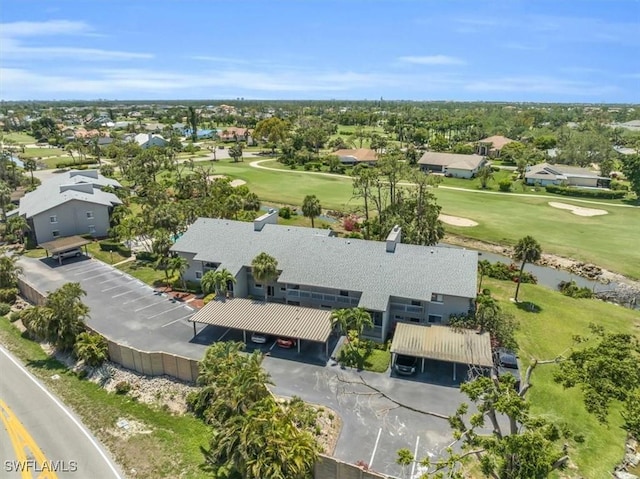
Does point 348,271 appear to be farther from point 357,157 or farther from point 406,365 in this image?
point 357,157

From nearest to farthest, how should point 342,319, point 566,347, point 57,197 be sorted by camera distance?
1. point 342,319
2. point 566,347
3. point 57,197

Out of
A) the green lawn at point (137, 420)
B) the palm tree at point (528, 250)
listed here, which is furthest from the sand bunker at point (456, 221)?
the green lawn at point (137, 420)

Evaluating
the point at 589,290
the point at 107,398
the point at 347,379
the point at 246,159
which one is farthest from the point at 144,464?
the point at 246,159

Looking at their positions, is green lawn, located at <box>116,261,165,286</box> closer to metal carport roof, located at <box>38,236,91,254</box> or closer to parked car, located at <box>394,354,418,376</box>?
metal carport roof, located at <box>38,236,91,254</box>

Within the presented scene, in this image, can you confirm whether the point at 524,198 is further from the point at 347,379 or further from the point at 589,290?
the point at 347,379

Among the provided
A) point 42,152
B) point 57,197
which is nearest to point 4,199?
point 57,197

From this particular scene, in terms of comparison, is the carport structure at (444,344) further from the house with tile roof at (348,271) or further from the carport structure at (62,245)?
the carport structure at (62,245)
